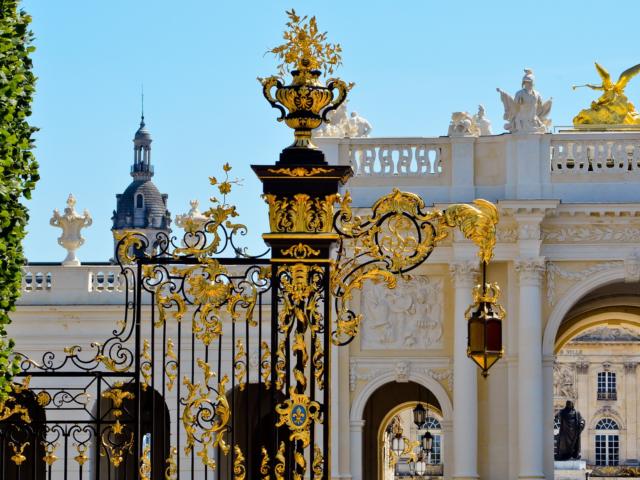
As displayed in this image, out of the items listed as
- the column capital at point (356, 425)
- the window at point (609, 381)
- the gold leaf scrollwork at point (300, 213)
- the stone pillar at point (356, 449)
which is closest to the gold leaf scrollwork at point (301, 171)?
the gold leaf scrollwork at point (300, 213)

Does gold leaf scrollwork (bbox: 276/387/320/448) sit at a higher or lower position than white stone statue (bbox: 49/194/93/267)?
lower

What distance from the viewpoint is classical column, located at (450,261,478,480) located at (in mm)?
41594

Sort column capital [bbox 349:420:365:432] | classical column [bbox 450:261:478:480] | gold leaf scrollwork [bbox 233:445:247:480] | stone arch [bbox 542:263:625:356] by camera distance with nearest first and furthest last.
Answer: gold leaf scrollwork [bbox 233:445:247:480]
classical column [bbox 450:261:478:480]
stone arch [bbox 542:263:625:356]
column capital [bbox 349:420:365:432]

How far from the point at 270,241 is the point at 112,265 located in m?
26.8

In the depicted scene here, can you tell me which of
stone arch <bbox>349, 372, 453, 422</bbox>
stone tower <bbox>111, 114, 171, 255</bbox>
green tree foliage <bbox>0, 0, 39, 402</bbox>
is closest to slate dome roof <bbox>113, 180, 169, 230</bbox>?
stone tower <bbox>111, 114, 171, 255</bbox>

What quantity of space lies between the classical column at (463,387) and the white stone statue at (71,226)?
8159 mm

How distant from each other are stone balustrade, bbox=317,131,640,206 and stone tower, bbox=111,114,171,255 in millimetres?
101228

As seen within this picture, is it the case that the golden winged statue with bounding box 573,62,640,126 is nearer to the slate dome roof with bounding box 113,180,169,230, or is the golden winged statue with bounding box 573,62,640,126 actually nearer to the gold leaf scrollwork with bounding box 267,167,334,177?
the gold leaf scrollwork with bounding box 267,167,334,177

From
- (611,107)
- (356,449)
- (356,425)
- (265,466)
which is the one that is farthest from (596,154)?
(265,466)

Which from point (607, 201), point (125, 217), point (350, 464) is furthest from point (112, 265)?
point (125, 217)

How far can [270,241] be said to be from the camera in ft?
64.1

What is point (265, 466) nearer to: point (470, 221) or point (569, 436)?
point (470, 221)

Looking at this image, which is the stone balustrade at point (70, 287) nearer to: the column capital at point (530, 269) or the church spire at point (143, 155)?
the column capital at point (530, 269)

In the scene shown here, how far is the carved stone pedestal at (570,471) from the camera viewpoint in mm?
65738
